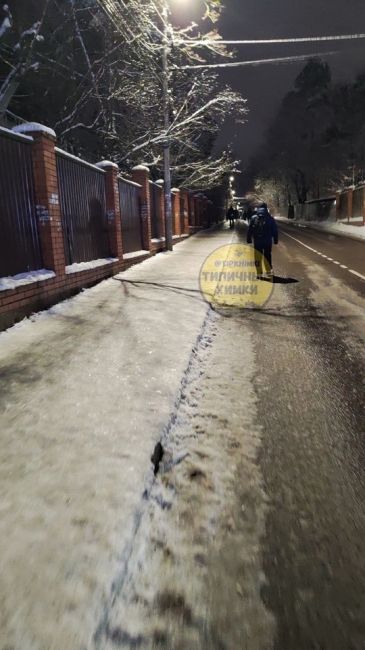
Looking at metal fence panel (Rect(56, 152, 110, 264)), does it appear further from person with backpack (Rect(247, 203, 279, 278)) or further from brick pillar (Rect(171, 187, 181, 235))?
brick pillar (Rect(171, 187, 181, 235))

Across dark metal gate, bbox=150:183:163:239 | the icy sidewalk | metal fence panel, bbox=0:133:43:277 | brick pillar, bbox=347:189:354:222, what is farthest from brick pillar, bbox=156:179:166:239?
brick pillar, bbox=347:189:354:222

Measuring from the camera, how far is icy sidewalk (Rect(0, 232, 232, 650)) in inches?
62.9

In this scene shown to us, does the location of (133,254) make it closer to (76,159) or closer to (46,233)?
(76,159)

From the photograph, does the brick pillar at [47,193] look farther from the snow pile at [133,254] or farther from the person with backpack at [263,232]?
the person with backpack at [263,232]

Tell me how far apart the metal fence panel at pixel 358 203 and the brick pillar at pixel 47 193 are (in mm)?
30655

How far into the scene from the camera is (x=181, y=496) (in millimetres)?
2344

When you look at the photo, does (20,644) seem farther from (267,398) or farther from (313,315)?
(313,315)

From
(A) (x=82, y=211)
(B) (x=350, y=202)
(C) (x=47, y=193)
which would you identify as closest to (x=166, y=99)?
(A) (x=82, y=211)

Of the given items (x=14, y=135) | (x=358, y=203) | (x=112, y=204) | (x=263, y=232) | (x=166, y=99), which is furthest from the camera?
(x=358, y=203)

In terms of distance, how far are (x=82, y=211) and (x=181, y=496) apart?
24.4 ft

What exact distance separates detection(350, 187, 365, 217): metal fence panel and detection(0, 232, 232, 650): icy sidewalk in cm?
3190

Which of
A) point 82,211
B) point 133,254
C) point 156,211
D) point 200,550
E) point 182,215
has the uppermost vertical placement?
point 182,215

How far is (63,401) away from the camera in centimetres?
334

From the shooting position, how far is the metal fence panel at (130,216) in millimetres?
11961
